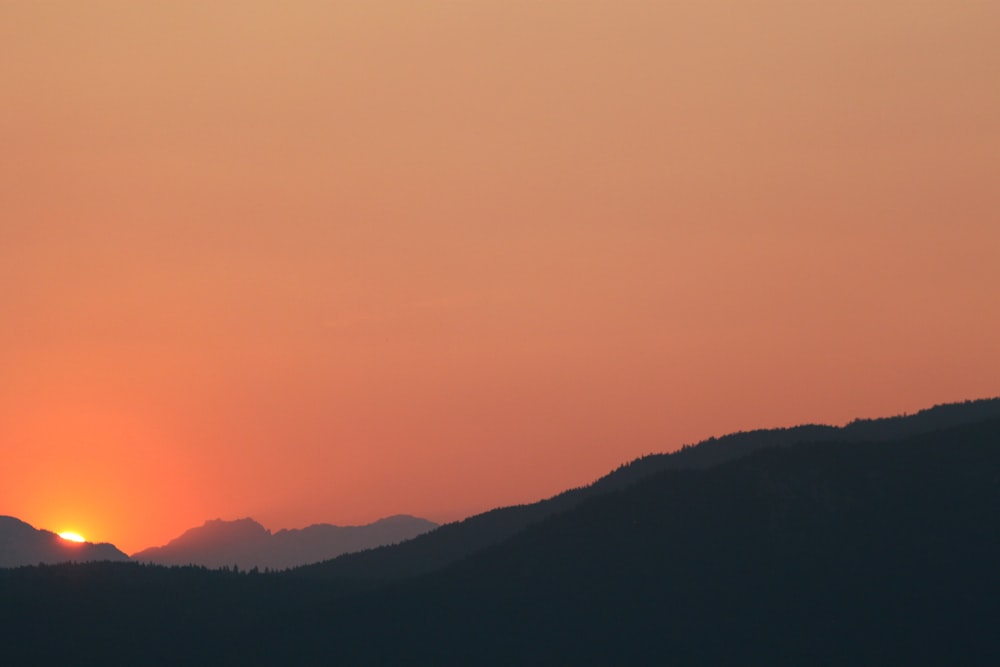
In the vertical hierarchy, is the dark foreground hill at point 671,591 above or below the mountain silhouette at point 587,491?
below

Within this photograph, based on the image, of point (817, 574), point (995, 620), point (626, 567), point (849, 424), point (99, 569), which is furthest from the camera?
point (849, 424)

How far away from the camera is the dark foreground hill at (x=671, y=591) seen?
118 meters

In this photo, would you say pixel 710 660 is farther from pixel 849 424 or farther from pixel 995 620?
pixel 849 424

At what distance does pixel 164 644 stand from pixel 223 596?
1329cm

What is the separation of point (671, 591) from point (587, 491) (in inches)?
1519

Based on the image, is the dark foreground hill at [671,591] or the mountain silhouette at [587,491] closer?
the dark foreground hill at [671,591]

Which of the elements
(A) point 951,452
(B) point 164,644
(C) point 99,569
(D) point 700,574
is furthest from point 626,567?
(C) point 99,569

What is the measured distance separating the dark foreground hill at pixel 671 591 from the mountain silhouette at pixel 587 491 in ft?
26.8

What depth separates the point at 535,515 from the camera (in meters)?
167

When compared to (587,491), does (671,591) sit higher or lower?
lower

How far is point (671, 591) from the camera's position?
128 meters

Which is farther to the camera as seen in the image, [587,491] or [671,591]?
[587,491]

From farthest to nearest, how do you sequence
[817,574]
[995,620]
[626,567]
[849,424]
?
1. [849,424]
2. [626,567]
3. [817,574]
4. [995,620]

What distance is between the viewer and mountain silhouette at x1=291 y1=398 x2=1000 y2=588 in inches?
6020
